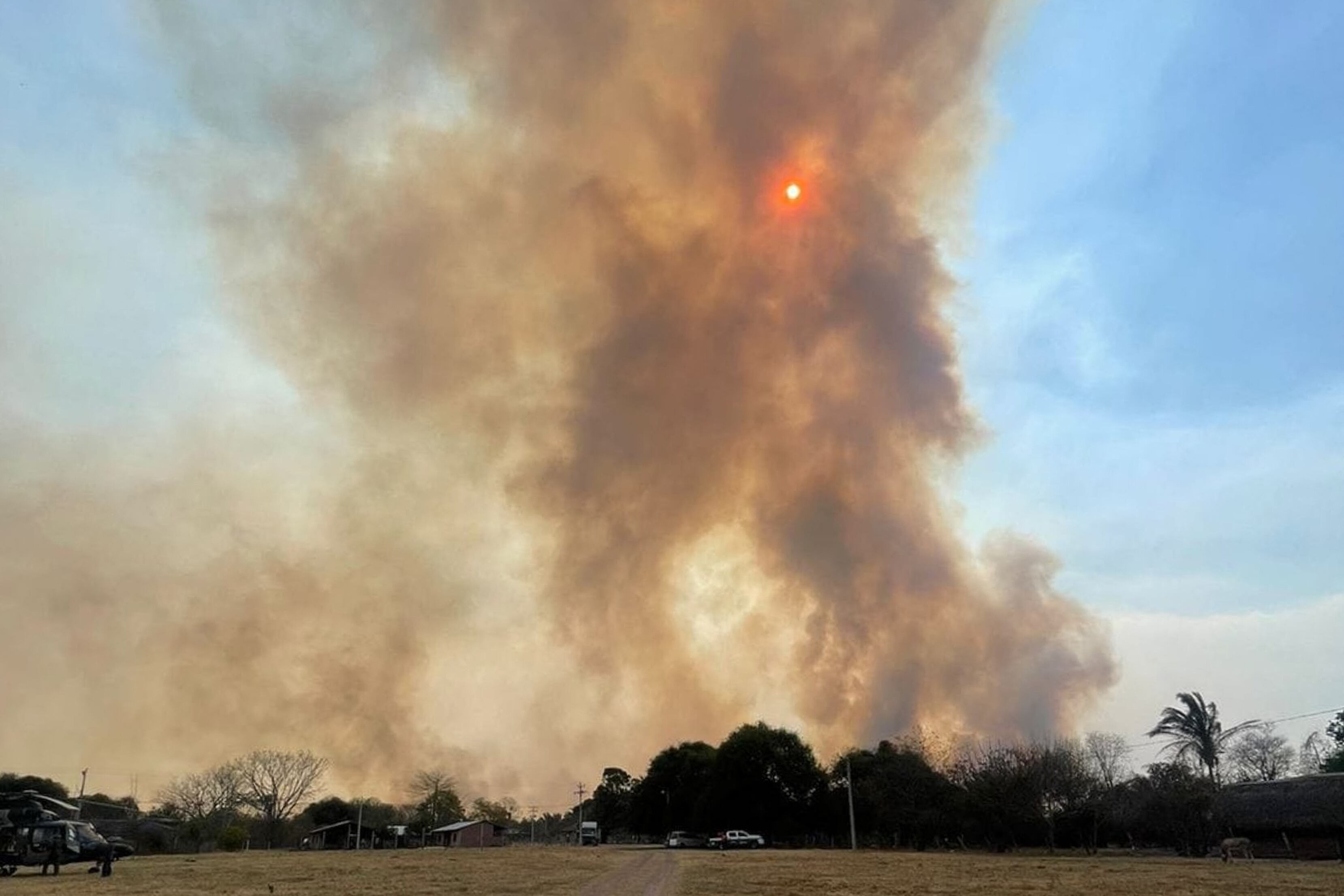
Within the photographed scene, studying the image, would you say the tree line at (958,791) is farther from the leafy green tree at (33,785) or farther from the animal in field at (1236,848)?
the leafy green tree at (33,785)

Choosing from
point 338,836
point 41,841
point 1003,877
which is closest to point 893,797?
point 1003,877

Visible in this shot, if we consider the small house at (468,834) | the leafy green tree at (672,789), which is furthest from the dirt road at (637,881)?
the small house at (468,834)

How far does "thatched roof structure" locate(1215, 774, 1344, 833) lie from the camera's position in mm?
54625

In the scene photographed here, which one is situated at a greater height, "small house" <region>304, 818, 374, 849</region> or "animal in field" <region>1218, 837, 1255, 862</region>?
"animal in field" <region>1218, 837, 1255, 862</region>

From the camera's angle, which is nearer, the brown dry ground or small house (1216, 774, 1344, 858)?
the brown dry ground

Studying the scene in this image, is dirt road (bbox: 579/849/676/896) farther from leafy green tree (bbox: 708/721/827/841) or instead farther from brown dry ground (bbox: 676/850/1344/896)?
leafy green tree (bbox: 708/721/827/841)

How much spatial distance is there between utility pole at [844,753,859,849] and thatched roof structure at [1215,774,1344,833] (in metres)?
29.2

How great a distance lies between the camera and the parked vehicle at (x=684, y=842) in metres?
86.1

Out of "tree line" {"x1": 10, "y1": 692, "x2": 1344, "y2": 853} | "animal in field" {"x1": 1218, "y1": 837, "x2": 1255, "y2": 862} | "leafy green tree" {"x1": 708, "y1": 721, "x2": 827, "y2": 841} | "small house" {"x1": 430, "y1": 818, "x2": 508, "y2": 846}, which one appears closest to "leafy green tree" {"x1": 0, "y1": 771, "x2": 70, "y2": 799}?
"tree line" {"x1": 10, "y1": 692, "x2": 1344, "y2": 853}

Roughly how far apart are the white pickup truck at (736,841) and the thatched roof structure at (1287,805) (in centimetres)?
4133

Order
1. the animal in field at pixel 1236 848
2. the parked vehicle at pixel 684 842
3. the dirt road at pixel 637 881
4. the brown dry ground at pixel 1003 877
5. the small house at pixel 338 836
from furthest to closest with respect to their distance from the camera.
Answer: the small house at pixel 338 836 → the parked vehicle at pixel 684 842 → the animal in field at pixel 1236 848 → the dirt road at pixel 637 881 → the brown dry ground at pixel 1003 877

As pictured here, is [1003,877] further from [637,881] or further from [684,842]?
[684,842]

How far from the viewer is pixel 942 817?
241 feet

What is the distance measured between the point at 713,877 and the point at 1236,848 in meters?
45.2
